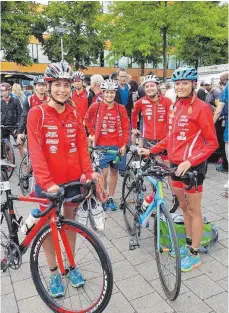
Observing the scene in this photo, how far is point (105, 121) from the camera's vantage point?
4.84 metres

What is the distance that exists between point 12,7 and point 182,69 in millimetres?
27869

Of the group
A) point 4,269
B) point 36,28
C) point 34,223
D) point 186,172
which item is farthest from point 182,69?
point 36,28

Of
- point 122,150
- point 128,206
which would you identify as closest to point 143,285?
point 128,206

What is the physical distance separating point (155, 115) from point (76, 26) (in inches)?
1262

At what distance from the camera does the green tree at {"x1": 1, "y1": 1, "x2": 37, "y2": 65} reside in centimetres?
2597

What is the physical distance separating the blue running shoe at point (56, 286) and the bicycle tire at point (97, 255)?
0.19ft

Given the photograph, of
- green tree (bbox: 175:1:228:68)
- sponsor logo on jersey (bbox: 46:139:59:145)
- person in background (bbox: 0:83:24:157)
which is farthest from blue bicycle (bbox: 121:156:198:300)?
green tree (bbox: 175:1:228:68)

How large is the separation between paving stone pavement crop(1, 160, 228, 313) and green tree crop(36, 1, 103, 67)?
31.7 metres

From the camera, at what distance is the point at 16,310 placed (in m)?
2.89

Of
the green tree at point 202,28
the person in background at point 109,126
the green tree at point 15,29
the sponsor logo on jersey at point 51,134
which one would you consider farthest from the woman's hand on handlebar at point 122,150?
the green tree at point 15,29

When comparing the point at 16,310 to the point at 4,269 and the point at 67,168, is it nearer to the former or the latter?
the point at 4,269

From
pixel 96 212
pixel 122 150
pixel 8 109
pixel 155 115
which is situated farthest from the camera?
pixel 8 109

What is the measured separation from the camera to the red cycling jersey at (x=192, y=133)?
312 centimetres

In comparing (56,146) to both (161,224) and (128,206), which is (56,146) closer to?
(161,224)
